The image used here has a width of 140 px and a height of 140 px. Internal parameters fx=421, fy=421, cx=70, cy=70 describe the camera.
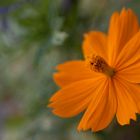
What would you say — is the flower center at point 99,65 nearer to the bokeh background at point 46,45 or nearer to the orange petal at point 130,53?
the orange petal at point 130,53

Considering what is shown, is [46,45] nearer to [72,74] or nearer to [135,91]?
[72,74]

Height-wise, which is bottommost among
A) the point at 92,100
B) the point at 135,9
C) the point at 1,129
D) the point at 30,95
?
the point at 92,100

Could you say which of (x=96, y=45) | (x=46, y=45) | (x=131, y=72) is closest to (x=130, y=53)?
(x=131, y=72)

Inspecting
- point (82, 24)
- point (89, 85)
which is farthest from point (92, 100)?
point (82, 24)

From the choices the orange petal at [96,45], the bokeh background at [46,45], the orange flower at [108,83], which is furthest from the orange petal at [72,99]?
the bokeh background at [46,45]

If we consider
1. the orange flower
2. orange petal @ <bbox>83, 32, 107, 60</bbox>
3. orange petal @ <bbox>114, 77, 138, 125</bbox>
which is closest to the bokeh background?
orange petal @ <bbox>83, 32, 107, 60</bbox>

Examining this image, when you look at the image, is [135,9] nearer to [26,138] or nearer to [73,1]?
[73,1]

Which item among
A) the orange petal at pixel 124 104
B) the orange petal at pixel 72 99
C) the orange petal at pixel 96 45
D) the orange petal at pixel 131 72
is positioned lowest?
the orange petal at pixel 124 104
